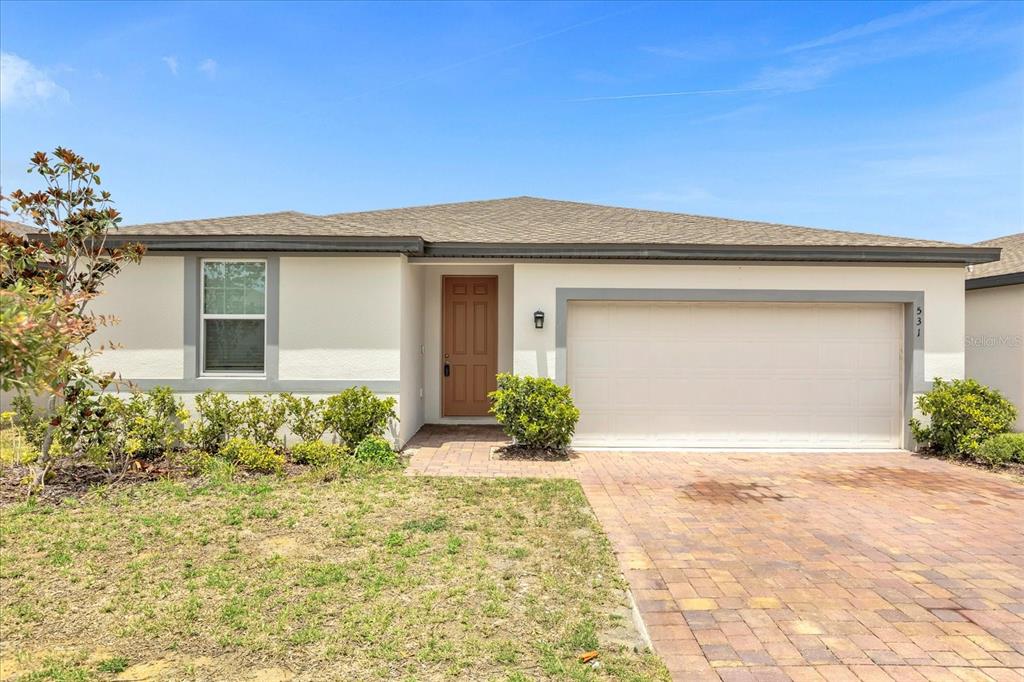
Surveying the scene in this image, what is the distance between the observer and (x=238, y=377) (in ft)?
25.0

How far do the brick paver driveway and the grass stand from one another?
0.45m

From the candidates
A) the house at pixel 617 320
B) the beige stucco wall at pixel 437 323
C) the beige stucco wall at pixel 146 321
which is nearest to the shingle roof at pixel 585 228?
the house at pixel 617 320

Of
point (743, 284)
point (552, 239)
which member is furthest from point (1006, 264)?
point (552, 239)

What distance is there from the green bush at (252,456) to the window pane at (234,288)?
6.84ft

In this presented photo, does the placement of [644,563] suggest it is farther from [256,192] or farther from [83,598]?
[256,192]

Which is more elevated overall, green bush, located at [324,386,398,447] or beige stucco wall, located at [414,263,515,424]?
beige stucco wall, located at [414,263,515,424]

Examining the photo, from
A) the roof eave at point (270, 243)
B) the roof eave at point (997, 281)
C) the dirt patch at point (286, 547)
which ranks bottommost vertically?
the dirt patch at point (286, 547)

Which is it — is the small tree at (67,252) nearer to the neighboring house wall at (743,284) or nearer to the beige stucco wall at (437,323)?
the beige stucco wall at (437,323)

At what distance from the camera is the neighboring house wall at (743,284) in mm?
8070

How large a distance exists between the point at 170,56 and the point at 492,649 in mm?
11930

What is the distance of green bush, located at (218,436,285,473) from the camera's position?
637 cm

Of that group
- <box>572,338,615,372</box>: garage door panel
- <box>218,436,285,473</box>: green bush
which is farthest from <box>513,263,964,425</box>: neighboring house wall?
<box>218,436,285,473</box>: green bush

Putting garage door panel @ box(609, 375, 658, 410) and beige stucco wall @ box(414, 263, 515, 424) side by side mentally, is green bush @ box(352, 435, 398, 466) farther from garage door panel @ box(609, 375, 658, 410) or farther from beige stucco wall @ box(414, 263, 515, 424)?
garage door panel @ box(609, 375, 658, 410)

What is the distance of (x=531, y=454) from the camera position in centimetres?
757
